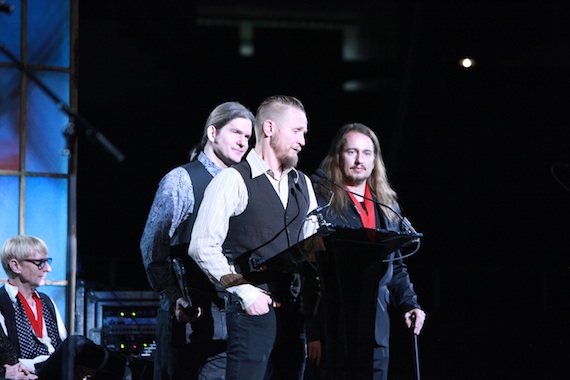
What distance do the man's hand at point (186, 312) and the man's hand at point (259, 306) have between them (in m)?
0.48

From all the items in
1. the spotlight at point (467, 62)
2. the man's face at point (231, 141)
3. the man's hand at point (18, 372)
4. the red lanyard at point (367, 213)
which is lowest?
the man's hand at point (18, 372)

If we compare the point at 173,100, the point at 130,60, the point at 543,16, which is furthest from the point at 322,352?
the point at 543,16

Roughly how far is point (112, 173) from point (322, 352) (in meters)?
4.62

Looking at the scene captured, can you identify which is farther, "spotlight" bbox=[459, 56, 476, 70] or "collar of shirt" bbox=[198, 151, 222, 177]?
"spotlight" bbox=[459, 56, 476, 70]

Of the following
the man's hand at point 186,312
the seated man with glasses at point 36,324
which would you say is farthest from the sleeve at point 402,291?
the seated man with glasses at point 36,324

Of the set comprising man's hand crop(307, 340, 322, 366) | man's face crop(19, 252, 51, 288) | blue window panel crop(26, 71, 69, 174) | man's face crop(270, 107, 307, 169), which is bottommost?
man's hand crop(307, 340, 322, 366)

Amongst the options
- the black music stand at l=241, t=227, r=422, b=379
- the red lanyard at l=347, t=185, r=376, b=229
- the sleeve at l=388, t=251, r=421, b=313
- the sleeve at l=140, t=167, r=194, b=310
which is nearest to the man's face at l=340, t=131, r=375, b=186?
the red lanyard at l=347, t=185, r=376, b=229

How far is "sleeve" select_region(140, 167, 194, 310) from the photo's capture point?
3209 mm

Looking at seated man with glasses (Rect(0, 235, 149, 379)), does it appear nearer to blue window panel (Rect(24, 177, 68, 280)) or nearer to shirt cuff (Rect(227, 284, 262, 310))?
blue window panel (Rect(24, 177, 68, 280))

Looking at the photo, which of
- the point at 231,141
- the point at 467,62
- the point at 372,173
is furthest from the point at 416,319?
the point at 467,62

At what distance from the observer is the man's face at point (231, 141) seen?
11.4 feet

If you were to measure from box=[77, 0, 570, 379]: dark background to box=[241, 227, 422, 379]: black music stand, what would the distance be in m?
4.13

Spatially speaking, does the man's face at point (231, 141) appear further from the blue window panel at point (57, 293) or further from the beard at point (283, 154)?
the blue window panel at point (57, 293)

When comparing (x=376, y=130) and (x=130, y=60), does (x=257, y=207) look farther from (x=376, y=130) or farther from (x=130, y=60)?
(x=376, y=130)
